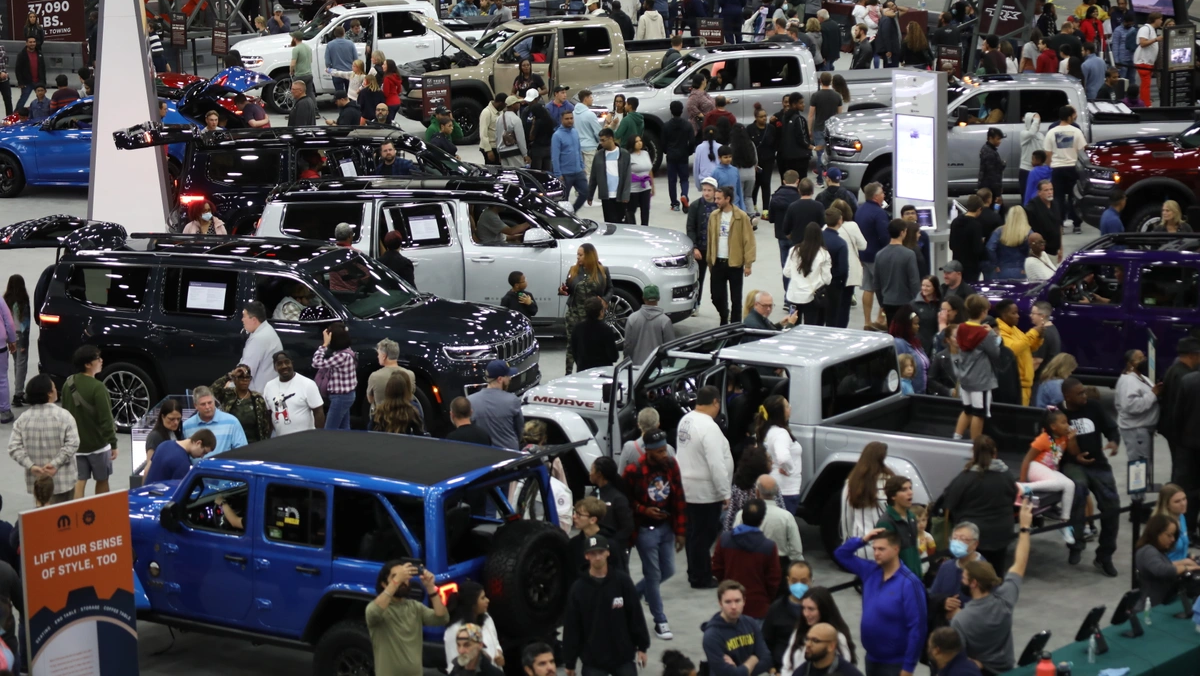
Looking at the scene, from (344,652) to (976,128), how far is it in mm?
15180

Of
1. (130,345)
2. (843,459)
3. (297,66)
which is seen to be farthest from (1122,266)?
(297,66)

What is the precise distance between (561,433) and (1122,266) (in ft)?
18.8

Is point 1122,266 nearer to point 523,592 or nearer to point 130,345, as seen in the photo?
point 523,592

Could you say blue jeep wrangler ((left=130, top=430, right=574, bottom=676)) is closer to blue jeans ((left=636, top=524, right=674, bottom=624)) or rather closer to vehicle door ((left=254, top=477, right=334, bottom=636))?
vehicle door ((left=254, top=477, right=334, bottom=636))

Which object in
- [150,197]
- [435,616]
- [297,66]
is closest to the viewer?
[435,616]

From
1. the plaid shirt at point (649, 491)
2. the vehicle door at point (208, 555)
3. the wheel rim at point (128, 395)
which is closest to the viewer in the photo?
the vehicle door at point (208, 555)

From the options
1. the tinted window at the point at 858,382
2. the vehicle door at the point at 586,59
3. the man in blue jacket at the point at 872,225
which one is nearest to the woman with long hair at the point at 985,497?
the tinted window at the point at 858,382

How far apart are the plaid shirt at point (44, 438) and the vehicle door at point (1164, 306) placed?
9.18 m

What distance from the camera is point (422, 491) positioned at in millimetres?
8719

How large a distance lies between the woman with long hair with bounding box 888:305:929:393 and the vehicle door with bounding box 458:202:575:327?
4.34 metres

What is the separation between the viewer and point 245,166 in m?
18.8

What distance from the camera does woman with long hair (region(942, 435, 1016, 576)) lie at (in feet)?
33.3

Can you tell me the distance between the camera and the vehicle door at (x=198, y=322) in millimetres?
13992

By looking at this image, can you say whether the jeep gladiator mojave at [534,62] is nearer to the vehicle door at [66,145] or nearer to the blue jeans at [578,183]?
the vehicle door at [66,145]
